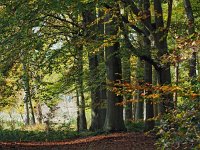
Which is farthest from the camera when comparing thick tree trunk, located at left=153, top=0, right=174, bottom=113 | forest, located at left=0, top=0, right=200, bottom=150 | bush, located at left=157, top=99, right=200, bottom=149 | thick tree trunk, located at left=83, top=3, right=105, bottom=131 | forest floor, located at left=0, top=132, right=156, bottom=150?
thick tree trunk, located at left=83, top=3, right=105, bottom=131

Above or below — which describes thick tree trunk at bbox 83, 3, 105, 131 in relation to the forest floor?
above

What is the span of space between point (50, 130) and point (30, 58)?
466cm

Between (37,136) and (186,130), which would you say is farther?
(37,136)

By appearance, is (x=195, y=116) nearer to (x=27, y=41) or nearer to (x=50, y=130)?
(x=27, y=41)

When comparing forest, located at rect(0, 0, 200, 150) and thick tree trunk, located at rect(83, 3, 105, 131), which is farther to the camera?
thick tree trunk, located at rect(83, 3, 105, 131)

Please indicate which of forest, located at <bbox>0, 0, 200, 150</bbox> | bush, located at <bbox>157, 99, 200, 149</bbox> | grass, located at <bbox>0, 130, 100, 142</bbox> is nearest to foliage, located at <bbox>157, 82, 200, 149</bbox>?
bush, located at <bbox>157, 99, 200, 149</bbox>

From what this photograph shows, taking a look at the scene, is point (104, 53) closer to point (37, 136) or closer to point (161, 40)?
point (161, 40)

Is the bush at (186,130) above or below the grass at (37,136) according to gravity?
above

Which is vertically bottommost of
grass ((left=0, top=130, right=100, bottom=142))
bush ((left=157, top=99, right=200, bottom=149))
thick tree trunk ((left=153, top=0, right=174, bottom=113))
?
grass ((left=0, top=130, right=100, bottom=142))

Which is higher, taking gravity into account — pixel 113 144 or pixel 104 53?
pixel 104 53

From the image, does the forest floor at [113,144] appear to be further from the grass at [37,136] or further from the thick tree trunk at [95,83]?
the grass at [37,136]

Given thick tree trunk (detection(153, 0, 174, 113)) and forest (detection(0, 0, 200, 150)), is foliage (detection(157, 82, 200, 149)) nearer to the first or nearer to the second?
forest (detection(0, 0, 200, 150))

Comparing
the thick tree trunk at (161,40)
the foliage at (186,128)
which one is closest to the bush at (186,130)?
the foliage at (186,128)

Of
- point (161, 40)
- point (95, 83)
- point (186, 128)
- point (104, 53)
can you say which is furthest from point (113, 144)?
point (186, 128)
